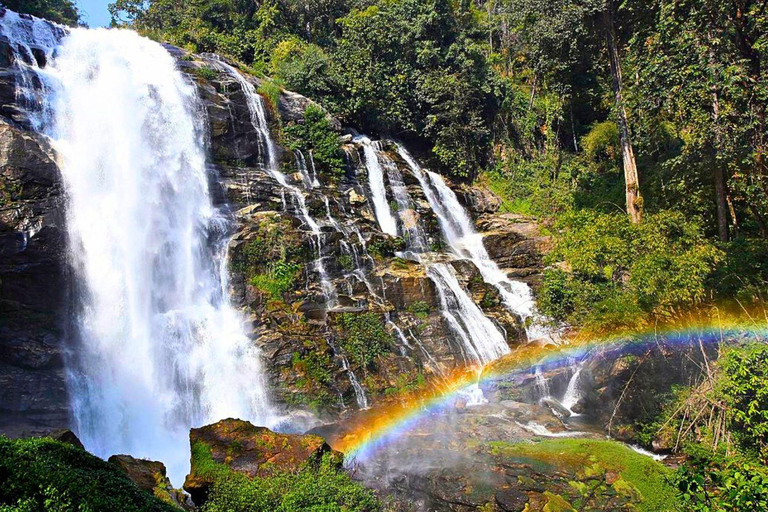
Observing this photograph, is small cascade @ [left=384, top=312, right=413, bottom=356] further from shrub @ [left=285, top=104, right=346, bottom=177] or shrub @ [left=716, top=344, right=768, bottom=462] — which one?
shrub @ [left=285, top=104, right=346, bottom=177]

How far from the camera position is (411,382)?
48.1 ft

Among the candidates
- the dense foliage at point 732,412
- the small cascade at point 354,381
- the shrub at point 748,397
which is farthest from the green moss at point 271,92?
the shrub at point 748,397

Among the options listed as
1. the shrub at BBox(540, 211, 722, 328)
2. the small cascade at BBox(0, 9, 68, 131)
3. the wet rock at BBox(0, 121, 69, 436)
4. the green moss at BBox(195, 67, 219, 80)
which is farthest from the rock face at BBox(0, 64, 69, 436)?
the shrub at BBox(540, 211, 722, 328)

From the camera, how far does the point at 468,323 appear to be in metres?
16.9

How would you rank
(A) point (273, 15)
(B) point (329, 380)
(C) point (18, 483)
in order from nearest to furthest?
(C) point (18, 483) < (B) point (329, 380) < (A) point (273, 15)

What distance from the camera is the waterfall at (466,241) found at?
724 inches

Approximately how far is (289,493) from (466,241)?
58.7ft

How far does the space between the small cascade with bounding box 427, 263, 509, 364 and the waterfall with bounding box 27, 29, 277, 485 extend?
6.75 m

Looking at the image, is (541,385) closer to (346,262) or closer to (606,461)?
(606,461)

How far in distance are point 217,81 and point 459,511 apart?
20.8 meters

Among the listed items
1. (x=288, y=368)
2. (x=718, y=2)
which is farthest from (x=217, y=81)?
(x=718, y=2)

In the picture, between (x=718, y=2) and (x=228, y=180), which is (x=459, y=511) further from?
(x=228, y=180)

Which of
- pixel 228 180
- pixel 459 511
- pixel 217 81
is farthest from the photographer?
pixel 217 81

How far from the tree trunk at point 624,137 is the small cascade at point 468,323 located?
6.45 metres
